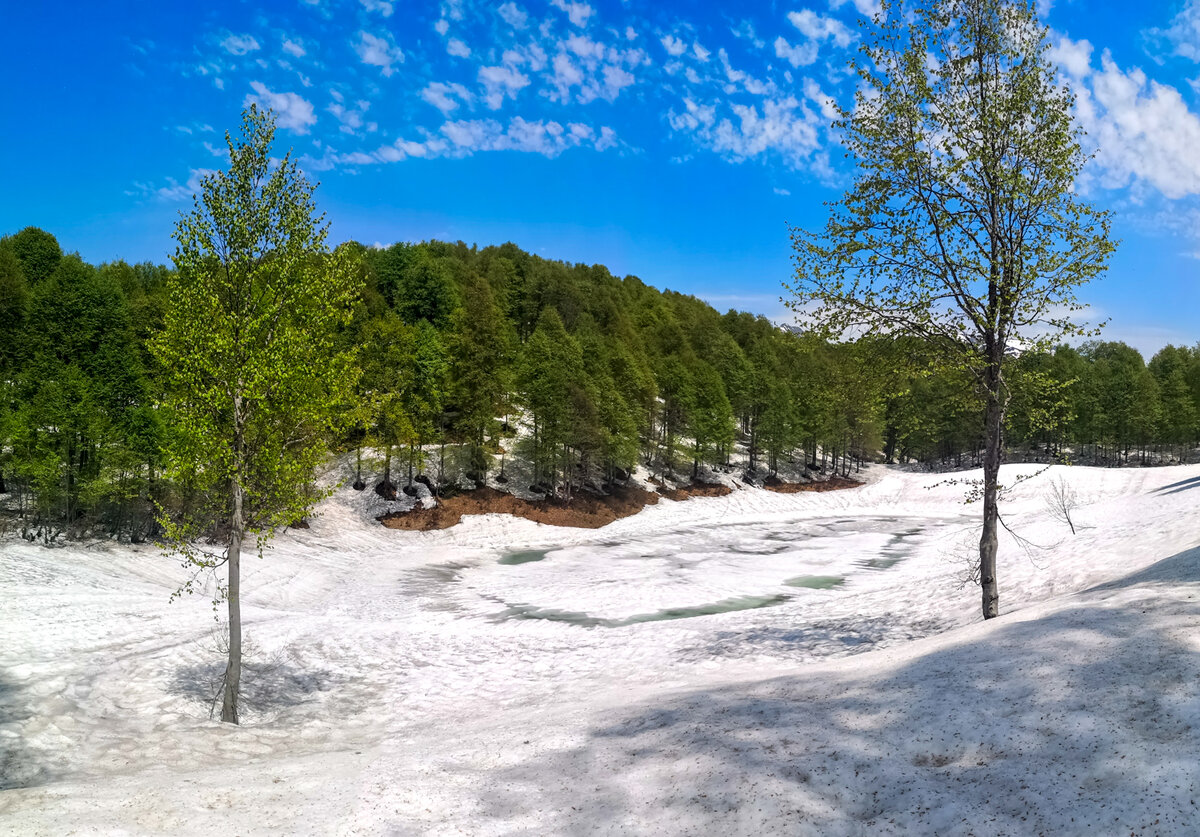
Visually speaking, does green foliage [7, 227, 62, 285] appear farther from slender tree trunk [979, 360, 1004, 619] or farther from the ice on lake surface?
slender tree trunk [979, 360, 1004, 619]

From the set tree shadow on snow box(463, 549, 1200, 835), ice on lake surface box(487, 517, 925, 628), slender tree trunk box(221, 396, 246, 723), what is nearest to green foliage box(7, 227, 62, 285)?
ice on lake surface box(487, 517, 925, 628)

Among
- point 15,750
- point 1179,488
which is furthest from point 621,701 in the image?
point 1179,488

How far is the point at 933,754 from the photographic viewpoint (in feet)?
22.7

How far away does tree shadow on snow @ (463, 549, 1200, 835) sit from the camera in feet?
18.7

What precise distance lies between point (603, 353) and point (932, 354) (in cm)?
4435

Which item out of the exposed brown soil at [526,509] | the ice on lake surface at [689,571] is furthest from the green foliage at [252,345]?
the exposed brown soil at [526,509]

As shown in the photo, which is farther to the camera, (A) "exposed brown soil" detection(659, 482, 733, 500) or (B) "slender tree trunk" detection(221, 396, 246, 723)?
(A) "exposed brown soil" detection(659, 482, 733, 500)

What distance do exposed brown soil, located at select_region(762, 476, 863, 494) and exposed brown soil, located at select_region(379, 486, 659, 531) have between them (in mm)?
17530

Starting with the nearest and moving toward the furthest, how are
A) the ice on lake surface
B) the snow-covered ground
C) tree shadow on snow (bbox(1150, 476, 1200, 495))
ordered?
the snow-covered ground
the ice on lake surface
tree shadow on snow (bbox(1150, 476, 1200, 495))

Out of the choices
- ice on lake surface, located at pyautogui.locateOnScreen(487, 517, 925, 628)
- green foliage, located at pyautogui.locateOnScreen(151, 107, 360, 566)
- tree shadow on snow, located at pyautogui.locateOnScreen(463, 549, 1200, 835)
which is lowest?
ice on lake surface, located at pyautogui.locateOnScreen(487, 517, 925, 628)

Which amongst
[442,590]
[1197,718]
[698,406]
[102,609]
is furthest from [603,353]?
[1197,718]

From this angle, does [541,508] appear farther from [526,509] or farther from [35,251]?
[35,251]

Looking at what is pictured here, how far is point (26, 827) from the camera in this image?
618 cm

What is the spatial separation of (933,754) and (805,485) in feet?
196
